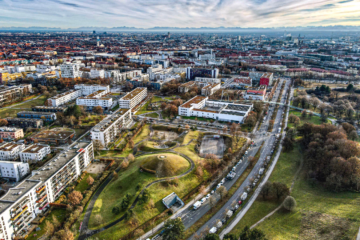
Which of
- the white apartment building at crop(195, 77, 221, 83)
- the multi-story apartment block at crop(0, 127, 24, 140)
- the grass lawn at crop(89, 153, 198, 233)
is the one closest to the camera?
the grass lawn at crop(89, 153, 198, 233)

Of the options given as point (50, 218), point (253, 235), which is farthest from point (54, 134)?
point (253, 235)

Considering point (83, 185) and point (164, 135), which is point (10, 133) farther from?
point (164, 135)

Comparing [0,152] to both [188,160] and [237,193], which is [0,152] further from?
[237,193]

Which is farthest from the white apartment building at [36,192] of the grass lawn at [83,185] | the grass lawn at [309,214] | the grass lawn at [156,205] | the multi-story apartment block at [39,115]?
the multi-story apartment block at [39,115]

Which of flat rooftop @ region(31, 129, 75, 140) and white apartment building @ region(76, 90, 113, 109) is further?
white apartment building @ region(76, 90, 113, 109)

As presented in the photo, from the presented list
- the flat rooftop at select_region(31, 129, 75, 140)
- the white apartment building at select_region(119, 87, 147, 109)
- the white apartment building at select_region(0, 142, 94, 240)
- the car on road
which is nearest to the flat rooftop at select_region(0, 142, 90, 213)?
the white apartment building at select_region(0, 142, 94, 240)

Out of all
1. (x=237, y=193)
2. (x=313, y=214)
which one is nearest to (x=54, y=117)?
(x=237, y=193)

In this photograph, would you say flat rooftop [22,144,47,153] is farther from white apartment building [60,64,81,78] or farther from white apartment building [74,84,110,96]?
white apartment building [60,64,81,78]
